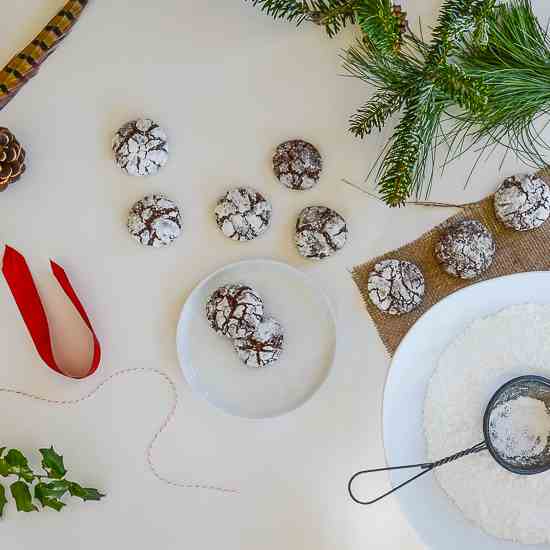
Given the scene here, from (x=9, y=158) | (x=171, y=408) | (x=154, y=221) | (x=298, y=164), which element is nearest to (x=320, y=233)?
(x=298, y=164)

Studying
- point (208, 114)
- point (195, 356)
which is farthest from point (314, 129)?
point (195, 356)

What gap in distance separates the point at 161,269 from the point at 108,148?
0.62ft

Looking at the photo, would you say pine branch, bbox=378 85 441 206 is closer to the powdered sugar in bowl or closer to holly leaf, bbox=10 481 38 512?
the powdered sugar in bowl

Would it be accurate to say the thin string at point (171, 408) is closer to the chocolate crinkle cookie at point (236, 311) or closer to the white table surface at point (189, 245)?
the white table surface at point (189, 245)

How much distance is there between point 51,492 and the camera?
101 centimetres

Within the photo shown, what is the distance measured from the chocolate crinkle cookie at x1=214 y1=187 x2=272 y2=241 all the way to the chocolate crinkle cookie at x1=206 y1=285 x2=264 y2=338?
8 centimetres

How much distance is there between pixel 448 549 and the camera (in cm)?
93

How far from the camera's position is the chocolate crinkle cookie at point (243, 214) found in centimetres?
101

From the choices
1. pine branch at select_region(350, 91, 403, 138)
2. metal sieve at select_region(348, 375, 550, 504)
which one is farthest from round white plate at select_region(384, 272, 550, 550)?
pine branch at select_region(350, 91, 403, 138)

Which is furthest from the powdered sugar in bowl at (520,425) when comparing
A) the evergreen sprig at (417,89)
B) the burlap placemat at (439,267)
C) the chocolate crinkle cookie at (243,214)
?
the chocolate crinkle cookie at (243,214)

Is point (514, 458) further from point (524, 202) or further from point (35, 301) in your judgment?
point (35, 301)

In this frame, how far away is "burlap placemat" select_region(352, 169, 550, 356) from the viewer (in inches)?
39.5

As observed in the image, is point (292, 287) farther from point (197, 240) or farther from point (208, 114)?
point (208, 114)

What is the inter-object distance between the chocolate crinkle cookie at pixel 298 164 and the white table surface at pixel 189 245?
0.02 m
